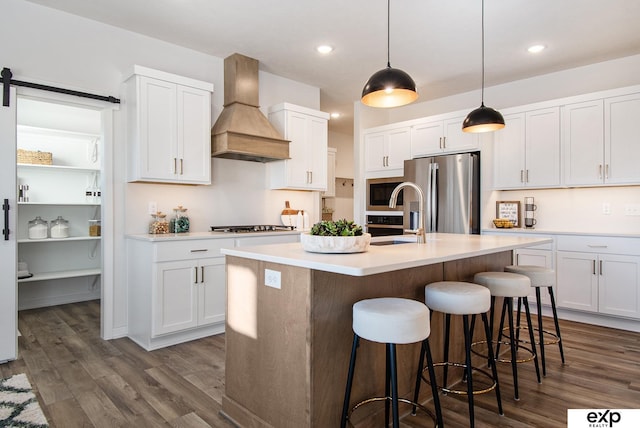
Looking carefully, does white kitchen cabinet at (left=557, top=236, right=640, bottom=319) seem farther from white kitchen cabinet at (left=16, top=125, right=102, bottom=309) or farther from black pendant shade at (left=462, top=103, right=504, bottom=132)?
white kitchen cabinet at (left=16, top=125, right=102, bottom=309)

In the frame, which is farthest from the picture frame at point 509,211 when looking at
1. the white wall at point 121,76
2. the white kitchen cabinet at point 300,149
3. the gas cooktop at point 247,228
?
the white wall at point 121,76

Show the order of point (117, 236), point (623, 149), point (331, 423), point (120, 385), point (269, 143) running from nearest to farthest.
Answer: point (331, 423)
point (120, 385)
point (117, 236)
point (623, 149)
point (269, 143)

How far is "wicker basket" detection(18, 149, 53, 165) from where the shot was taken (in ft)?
14.1

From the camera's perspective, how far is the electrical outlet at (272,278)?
6.09 feet

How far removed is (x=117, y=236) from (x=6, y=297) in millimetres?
902

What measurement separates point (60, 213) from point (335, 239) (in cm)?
437

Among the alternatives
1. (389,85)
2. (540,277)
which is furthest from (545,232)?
(389,85)

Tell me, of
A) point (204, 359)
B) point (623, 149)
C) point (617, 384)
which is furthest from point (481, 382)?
point (623, 149)

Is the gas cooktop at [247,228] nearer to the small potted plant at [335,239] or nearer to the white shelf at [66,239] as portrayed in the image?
the white shelf at [66,239]

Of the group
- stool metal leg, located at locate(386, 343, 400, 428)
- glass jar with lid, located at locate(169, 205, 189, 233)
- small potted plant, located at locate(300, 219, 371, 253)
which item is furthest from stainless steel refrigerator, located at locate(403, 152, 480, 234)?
stool metal leg, located at locate(386, 343, 400, 428)

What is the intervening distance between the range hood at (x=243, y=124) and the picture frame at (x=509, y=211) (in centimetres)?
269

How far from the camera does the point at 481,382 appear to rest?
8.33ft

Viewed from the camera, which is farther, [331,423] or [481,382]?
[481,382]

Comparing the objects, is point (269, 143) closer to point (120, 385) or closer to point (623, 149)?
point (120, 385)
